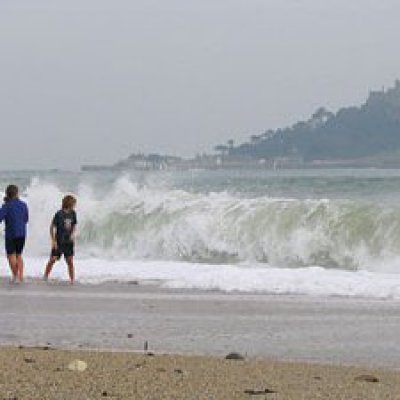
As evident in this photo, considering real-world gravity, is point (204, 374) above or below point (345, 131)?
below

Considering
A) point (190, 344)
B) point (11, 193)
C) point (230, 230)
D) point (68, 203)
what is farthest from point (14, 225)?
point (230, 230)

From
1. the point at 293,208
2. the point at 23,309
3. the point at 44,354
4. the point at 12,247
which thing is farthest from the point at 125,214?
the point at 44,354

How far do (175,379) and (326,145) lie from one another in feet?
342

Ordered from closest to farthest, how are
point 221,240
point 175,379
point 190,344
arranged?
point 175,379 → point 190,344 → point 221,240

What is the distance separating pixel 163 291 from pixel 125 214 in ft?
39.1

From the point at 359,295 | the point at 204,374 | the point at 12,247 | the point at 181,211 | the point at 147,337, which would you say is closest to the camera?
the point at 204,374

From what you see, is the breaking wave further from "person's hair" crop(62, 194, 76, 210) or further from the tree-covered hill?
the tree-covered hill

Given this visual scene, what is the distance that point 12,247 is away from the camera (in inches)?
585

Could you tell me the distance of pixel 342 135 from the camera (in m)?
106

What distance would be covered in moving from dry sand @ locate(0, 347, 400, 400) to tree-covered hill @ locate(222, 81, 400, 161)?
3724 inches

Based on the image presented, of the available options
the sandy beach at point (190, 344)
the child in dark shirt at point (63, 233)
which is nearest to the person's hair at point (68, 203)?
the child in dark shirt at point (63, 233)

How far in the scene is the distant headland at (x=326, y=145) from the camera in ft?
331

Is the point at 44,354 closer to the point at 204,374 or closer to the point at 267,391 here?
the point at 204,374

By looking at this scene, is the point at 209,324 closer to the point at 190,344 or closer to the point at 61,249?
the point at 190,344
